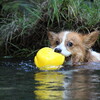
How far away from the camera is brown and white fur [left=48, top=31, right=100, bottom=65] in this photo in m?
7.07

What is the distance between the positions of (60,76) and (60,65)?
2.88ft

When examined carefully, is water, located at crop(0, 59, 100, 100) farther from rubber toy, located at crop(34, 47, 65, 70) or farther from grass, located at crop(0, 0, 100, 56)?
grass, located at crop(0, 0, 100, 56)

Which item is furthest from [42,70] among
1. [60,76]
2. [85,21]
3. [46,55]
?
[85,21]

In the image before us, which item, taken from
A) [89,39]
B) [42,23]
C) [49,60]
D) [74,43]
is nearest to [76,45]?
[74,43]

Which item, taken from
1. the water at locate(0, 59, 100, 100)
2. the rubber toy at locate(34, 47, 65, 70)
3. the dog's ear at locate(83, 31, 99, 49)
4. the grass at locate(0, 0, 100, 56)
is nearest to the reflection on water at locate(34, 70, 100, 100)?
the water at locate(0, 59, 100, 100)

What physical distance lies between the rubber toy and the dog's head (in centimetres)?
47

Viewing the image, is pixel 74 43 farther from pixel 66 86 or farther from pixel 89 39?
pixel 66 86

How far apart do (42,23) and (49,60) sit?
2965 millimetres

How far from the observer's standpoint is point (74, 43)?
7.21m

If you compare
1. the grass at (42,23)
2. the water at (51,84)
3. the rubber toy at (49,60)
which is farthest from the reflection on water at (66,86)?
the grass at (42,23)

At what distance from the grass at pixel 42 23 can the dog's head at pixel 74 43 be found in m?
1.24

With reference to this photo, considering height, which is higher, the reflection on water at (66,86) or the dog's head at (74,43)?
the dog's head at (74,43)

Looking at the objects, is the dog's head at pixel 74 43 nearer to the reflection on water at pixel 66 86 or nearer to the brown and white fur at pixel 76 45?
the brown and white fur at pixel 76 45

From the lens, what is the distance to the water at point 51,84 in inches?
155
